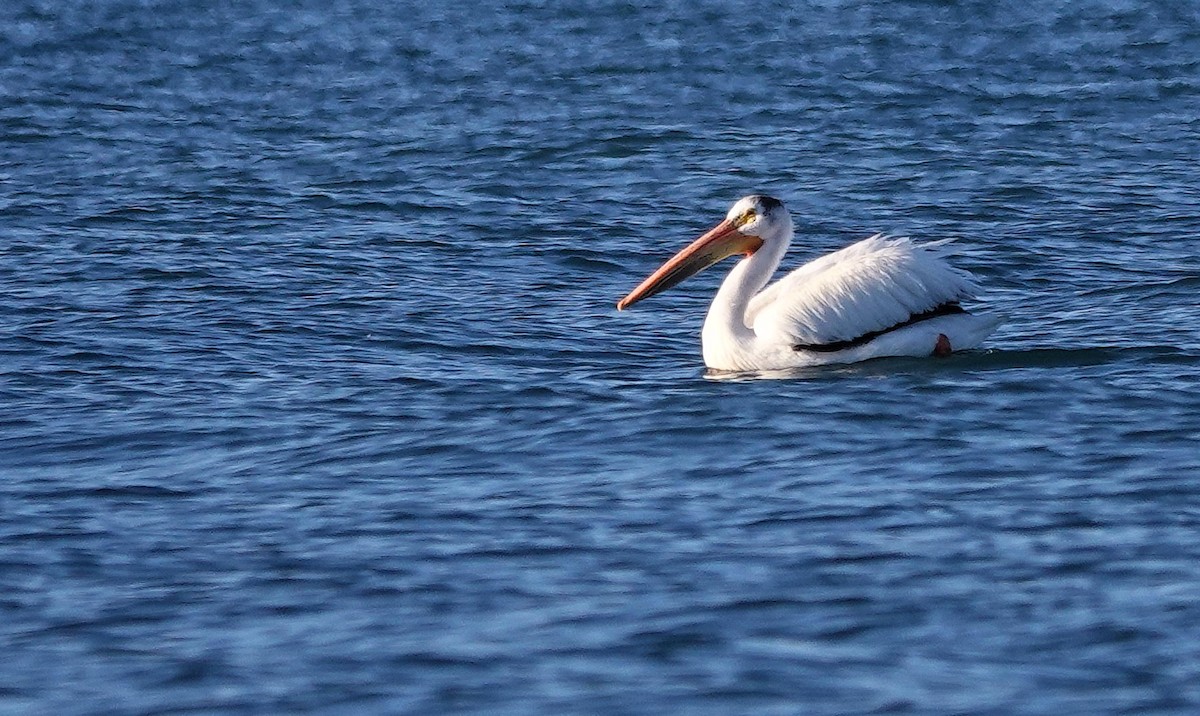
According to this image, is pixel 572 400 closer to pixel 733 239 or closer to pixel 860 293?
pixel 860 293

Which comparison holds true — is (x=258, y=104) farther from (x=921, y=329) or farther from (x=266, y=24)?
(x=921, y=329)

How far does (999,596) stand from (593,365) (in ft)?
14.8

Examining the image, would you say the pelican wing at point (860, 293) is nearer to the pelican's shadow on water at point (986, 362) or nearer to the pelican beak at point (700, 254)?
the pelican's shadow on water at point (986, 362)

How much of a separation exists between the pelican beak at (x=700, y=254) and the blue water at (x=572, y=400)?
0.30 metres

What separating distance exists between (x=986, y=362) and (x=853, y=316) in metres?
0.74

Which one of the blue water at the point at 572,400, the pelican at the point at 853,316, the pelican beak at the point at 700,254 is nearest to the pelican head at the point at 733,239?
the pelican beak at the point at 700,254

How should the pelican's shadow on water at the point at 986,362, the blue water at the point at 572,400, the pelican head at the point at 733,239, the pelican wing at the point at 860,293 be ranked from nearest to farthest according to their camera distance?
1. the blue water at the point at 572,400
2. the pelican's shadow on water at the point at 986,362
3. the pelican wing at the point at 860,293
4. the pelican head at the point at 733,239

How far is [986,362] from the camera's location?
11.1 meters

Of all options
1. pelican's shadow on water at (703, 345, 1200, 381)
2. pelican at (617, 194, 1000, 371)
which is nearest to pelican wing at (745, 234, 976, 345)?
pelican at (617, 194, 1000, 371)

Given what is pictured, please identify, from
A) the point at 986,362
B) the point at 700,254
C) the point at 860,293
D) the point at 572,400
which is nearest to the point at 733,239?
the point at 700,254

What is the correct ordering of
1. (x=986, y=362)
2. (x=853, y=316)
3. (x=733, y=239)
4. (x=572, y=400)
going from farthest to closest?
(x=733, y=239) → (x=853, y=316) → (x=986, y=362) → (x=572, y=400)

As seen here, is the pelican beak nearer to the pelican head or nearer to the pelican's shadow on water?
the pelican head

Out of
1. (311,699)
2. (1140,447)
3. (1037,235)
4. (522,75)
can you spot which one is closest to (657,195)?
(1037,235)

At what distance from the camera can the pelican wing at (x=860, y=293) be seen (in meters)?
11.3
